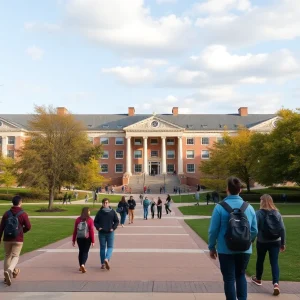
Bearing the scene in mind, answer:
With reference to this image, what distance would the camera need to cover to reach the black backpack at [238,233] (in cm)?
531

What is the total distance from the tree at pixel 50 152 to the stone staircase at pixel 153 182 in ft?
119

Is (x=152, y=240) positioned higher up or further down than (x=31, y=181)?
further down

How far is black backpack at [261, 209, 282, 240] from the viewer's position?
7234 millimetres

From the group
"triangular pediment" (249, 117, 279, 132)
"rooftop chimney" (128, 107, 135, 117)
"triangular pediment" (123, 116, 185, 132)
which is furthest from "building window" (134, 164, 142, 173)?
"triangular pediment" (249, 117, 279, 132)

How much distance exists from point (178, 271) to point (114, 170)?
8075 cm

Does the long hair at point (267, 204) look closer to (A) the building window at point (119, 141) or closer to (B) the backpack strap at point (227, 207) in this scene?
(B) the backpack strap at point (227, 207)

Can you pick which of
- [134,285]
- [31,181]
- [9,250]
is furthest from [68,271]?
[31,181]

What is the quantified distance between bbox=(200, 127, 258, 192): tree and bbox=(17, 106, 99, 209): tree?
68.7ft

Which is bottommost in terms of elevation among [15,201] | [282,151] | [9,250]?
[9,250]

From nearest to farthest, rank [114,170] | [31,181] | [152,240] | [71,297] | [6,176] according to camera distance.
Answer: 1. [71,297]
2. [152,240]
3. [31,181]
4. [6,176]
5. [114,170]

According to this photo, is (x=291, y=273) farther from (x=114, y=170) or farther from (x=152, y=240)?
(x=114, y=170)

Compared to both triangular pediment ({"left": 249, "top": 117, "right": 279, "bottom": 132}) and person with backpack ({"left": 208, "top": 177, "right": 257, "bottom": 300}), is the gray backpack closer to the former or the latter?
person with backpack ({"left": 208, "top": 177, "right": 257, "bottom": 300})

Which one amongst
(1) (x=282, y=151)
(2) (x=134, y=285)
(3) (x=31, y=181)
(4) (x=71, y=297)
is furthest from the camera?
(1) (x=282, y=151)

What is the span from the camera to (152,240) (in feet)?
49.5
